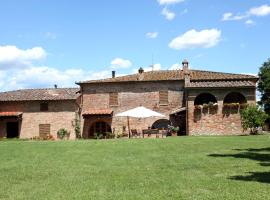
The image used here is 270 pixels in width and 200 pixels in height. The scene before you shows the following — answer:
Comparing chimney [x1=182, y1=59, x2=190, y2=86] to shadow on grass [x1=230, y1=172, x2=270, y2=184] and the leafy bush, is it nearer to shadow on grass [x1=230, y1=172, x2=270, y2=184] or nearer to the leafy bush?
the leafy bush

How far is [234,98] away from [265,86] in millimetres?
20678

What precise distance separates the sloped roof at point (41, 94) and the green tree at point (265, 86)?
26.2 metres

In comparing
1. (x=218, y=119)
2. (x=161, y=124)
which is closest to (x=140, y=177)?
(x=218, y=119)

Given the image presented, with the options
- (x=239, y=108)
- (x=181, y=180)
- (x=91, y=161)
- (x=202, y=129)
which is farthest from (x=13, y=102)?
(x=181, y=180)

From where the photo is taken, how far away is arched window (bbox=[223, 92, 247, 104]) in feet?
125

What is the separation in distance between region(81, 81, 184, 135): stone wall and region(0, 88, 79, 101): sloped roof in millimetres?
1586

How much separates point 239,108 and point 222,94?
1.74m

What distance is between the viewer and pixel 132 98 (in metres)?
39.5

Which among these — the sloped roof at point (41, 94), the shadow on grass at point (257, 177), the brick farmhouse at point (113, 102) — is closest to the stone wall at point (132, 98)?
the brick farmhouse at point (113, 102)

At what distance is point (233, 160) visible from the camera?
48.3 feet

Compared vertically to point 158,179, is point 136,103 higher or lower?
higher

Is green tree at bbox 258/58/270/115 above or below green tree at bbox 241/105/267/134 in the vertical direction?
above

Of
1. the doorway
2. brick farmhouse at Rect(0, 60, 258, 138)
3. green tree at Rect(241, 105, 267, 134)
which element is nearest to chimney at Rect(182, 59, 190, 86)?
brick farmhouse at Rect(0, 60, 258, 138)

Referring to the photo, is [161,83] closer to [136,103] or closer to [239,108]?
[136,103]
